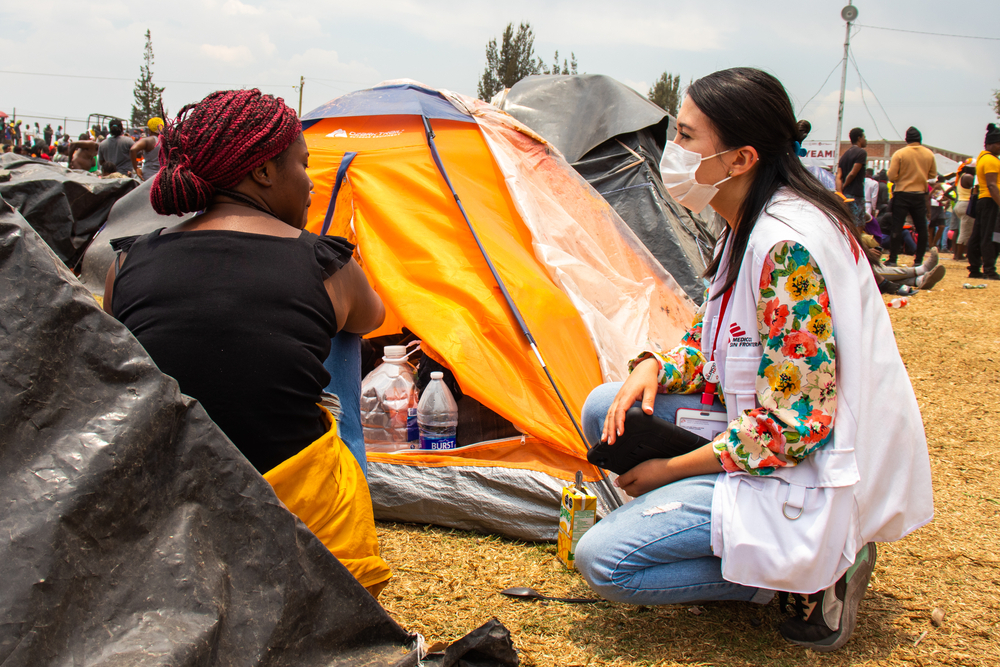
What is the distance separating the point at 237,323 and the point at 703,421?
125 cm

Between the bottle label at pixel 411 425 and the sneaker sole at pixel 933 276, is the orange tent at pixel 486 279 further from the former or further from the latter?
the sneaker sole at pixel 933 276

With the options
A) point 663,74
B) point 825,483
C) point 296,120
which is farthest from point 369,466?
point 663,74

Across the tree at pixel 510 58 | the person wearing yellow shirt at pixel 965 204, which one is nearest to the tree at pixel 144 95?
the tree at pixel 510 58

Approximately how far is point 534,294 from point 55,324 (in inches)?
70.6

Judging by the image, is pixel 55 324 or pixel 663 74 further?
pixel 663 74

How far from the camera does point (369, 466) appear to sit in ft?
7.92

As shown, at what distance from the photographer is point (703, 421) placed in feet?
6.25

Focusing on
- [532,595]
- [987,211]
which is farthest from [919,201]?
[532,595]

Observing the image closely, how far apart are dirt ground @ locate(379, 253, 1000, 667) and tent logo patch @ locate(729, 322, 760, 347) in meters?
0.78

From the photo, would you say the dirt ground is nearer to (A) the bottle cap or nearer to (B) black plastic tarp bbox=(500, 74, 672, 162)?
(A) the bottle cap

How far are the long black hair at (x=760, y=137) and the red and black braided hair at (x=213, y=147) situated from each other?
1030 millimetres

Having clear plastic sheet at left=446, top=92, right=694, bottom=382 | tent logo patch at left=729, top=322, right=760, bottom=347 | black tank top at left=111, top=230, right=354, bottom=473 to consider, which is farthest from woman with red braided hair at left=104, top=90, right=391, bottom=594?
clear plastic sheet at left=446, top=92, right=694, bottom=382

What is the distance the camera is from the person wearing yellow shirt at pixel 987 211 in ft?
24.6

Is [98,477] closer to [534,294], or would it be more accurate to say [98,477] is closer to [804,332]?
[804,332]
